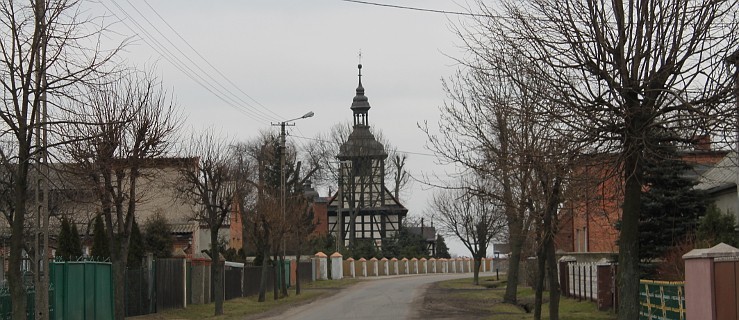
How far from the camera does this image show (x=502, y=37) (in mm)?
14016

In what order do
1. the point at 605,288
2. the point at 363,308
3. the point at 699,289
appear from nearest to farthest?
the point at 699,289, the point at 605,288, the point at 363,308

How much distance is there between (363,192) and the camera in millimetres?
81688

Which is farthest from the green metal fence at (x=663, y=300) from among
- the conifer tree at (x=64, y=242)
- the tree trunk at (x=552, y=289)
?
Answer: the conifer tree at (x=64, y=242)

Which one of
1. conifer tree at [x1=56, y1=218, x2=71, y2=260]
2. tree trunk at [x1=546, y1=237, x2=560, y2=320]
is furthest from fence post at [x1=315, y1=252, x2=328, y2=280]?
tree trunk at [x1=546, y1=237, x2=560, y2=320]

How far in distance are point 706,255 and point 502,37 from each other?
4833mm

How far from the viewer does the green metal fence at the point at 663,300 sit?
58.9 feet

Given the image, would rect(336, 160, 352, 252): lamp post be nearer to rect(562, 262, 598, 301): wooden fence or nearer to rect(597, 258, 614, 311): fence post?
rect(562, 262, 598, 301): wooden fence

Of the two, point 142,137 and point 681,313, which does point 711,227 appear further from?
point 142,137

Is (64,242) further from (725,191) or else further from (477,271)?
(477,271)

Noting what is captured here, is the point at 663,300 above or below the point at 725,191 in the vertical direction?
below

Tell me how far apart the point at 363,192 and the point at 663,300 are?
6254 cm

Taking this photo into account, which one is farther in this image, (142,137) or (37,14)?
(142,137)

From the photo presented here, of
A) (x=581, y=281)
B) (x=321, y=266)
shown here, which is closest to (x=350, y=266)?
(x=321, y=266)

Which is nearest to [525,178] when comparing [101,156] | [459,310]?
[101,156]
